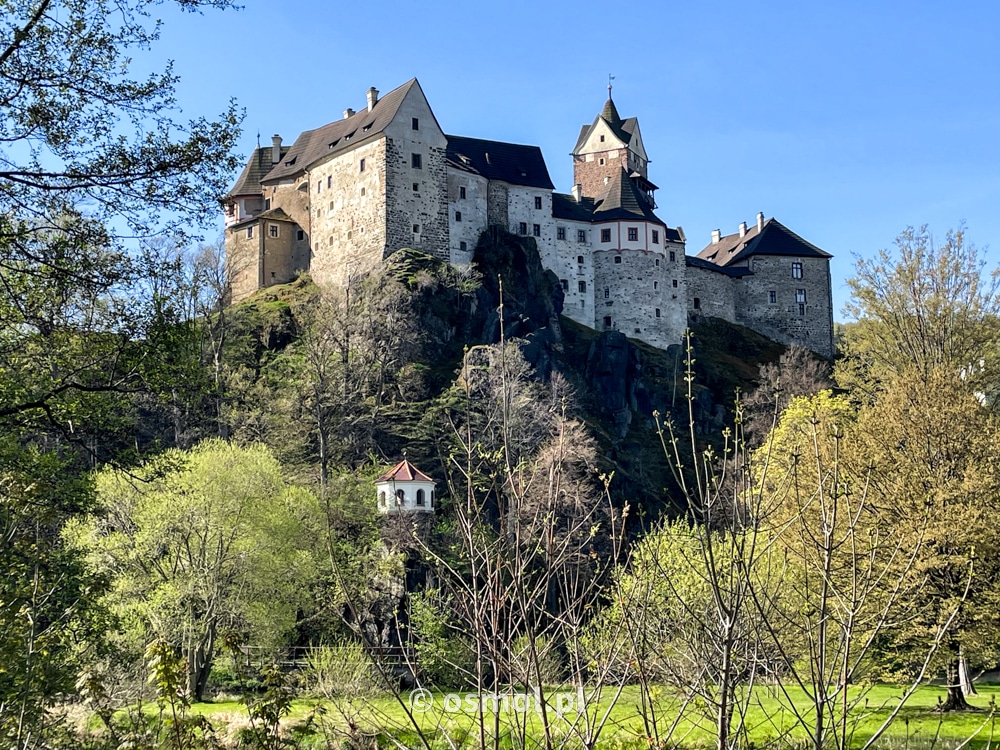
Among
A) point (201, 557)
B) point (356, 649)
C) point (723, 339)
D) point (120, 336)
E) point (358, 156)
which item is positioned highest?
point (358, 156)

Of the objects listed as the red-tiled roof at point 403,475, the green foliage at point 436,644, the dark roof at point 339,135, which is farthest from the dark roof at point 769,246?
the green foliage at point 436,644

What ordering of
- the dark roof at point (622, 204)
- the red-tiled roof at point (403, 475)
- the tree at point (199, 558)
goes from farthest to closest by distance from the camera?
the dark roof at point (622, 204) < the red-tiled roof at point (403, 475) < the tree at point (199, 558)

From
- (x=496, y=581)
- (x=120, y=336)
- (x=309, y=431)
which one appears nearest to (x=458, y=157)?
(x=309, y=431)

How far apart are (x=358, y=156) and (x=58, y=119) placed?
4904 cm

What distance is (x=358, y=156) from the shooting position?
192 ft

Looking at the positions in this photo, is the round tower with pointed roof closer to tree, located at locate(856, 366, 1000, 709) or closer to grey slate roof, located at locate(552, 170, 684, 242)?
tree, located at locate(856, 366, 1000, 709)

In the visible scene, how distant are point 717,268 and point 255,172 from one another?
32.9 m

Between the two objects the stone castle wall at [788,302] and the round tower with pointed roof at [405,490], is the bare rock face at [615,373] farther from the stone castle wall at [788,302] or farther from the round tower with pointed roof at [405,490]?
the round tower with pointed roof at [405,490]

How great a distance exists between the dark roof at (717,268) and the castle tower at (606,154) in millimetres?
8340

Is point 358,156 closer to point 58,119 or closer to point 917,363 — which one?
point 917,363

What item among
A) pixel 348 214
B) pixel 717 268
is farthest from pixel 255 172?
pixel 717 268

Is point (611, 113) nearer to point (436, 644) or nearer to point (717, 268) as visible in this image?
point (717, 268)

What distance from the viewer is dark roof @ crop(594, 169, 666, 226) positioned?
225 feet

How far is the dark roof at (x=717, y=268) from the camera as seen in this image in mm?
75569
